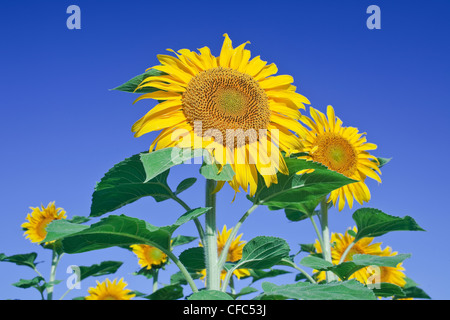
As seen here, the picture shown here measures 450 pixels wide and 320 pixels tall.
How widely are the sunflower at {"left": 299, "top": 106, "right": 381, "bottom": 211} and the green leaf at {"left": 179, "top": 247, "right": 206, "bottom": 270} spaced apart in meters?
1.29

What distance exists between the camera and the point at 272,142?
2.31 metres

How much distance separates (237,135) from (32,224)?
5006 mm

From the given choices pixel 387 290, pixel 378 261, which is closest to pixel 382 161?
pixel 387 290

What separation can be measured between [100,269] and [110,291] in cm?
54

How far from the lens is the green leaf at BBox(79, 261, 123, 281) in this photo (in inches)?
183

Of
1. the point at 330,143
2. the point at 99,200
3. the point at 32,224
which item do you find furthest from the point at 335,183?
the point at 32,224

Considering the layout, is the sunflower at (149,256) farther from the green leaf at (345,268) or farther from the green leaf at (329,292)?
the green leaf at (329,292)

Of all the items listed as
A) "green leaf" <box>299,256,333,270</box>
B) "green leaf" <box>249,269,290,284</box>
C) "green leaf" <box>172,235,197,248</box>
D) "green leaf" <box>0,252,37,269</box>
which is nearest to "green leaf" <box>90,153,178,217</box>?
"green leaf" <box>299,256,333,270</box>

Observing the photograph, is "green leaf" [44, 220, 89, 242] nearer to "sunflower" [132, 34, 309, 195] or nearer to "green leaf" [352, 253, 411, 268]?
"sunflower" [132, 34, 309, 195]

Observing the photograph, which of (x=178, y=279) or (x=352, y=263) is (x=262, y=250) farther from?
(x=178, y=279)

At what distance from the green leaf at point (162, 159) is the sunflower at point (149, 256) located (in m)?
3.15

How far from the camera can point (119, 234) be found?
6.57 feet

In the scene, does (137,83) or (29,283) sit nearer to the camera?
(137,83)
